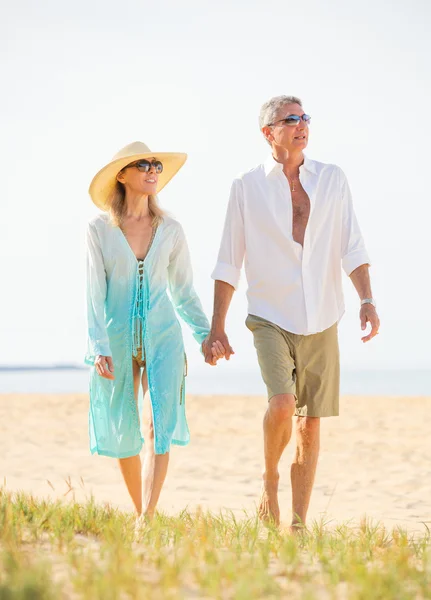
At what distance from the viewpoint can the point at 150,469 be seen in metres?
5.20

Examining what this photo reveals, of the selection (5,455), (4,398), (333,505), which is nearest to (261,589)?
(333,505)

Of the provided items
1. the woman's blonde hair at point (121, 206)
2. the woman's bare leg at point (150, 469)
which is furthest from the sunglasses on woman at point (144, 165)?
the woman's bare leg at point (150, 469)

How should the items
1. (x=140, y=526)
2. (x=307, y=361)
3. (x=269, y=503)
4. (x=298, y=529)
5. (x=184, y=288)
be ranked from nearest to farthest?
(x=140, y=526) → (x=298, y=529) → (x=269, y=503) → (x=307, y=361) → (x=184, y=288)

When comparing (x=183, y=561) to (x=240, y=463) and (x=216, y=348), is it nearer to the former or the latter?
(x=216, y=348)

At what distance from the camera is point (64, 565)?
10.8 ft

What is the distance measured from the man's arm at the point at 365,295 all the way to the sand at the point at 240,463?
1309 millimetres

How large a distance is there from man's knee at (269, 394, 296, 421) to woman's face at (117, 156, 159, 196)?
1.57 metres

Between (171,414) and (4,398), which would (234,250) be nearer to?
(171,414)

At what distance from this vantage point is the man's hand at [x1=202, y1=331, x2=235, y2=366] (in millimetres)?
5238

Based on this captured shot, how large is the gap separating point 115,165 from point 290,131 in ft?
3.74

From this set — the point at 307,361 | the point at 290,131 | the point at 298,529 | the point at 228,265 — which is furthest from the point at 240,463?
the point at 290,131

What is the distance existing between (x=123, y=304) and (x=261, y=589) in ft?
8.88

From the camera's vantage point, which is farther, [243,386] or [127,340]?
[243,386]

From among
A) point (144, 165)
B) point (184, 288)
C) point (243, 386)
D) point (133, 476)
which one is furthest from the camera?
point (243, 386)
